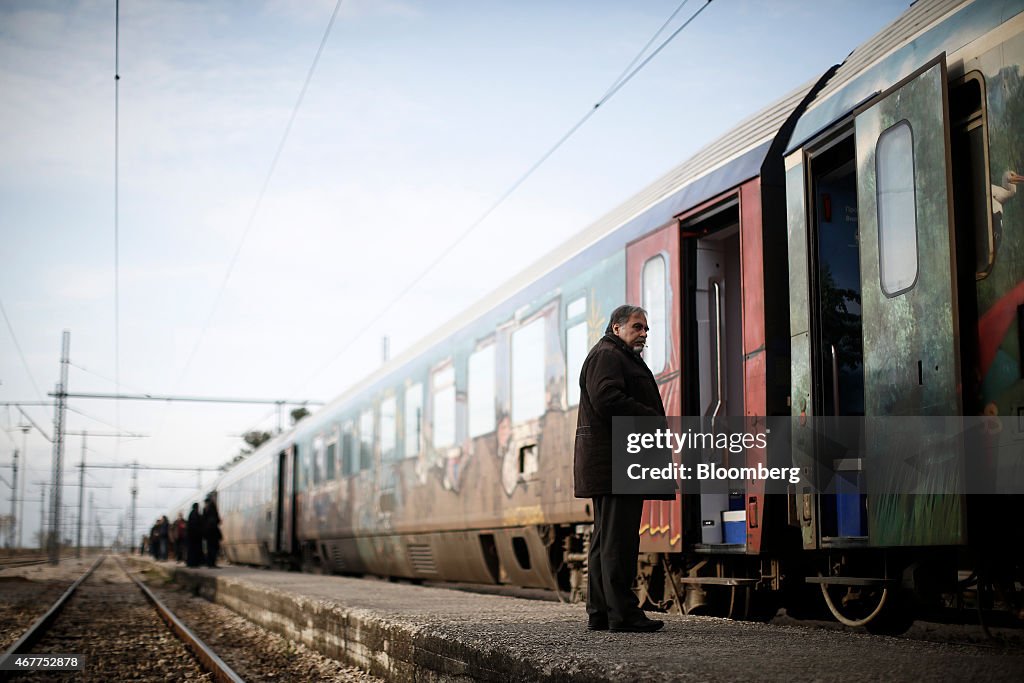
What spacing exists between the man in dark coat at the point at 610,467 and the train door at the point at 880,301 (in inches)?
43.9

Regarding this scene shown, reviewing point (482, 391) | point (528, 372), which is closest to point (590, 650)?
point (528, 372)

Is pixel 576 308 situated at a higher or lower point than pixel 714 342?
higher

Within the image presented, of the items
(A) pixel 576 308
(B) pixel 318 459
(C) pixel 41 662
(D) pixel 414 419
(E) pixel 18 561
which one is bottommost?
(E) pixel 18 561

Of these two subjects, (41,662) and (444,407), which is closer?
(41,662)

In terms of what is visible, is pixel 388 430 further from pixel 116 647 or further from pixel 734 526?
pixel 734 526

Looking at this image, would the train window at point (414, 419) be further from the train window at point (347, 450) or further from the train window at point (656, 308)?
the train window at point (656, 308)

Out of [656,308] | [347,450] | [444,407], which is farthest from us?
[347,450]

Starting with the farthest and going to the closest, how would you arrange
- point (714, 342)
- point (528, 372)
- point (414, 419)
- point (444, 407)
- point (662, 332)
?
point (414, 419) → point (444, 407) → point (528, 372) → point (662, 332) → point (714, 342)

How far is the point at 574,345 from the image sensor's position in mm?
9875

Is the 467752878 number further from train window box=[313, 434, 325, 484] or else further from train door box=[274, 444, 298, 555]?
train door box=[274, 444, 298, 555]

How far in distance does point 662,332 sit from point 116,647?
6.51 meters

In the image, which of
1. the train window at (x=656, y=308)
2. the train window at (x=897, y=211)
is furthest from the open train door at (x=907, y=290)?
the train window at (x=656, y=308)

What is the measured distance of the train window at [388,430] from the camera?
16.0 meters

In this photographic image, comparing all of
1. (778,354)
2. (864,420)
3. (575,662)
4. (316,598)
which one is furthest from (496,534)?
(575,662)
